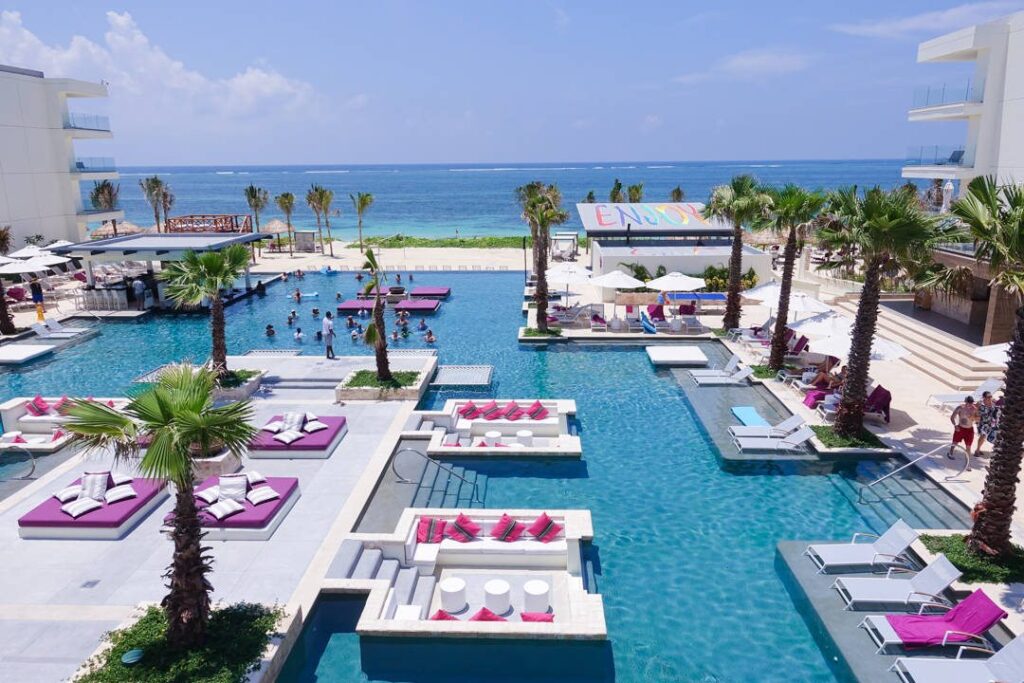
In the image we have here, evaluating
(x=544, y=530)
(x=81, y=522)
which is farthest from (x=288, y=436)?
(x=544, y=530)

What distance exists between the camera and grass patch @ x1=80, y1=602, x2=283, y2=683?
831 cm

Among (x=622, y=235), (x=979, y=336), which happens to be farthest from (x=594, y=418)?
(x=622, y=235)

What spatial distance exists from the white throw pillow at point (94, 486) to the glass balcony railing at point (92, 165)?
4103 cm

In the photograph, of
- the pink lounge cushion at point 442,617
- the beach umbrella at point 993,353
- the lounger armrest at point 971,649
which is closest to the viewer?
the lounger armrest at point 971,649

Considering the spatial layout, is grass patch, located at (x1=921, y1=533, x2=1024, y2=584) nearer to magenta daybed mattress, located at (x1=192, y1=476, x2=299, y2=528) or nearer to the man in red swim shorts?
the man in red swim shorts

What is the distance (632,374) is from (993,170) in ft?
66.0

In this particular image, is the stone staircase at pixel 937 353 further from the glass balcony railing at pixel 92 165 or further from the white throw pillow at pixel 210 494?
the glass balcony railing at pixel 92 165

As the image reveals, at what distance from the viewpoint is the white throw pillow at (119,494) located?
13125 millimetres

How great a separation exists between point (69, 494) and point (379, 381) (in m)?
8.67

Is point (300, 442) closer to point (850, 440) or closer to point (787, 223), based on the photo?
point (850, 440)

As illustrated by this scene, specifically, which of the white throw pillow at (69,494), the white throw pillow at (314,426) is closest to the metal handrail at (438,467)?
the white throw pillow at (314,426)

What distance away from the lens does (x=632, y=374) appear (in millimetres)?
22406

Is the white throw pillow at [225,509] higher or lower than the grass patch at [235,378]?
lower

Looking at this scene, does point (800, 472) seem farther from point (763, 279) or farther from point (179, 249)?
point (179, 249)
